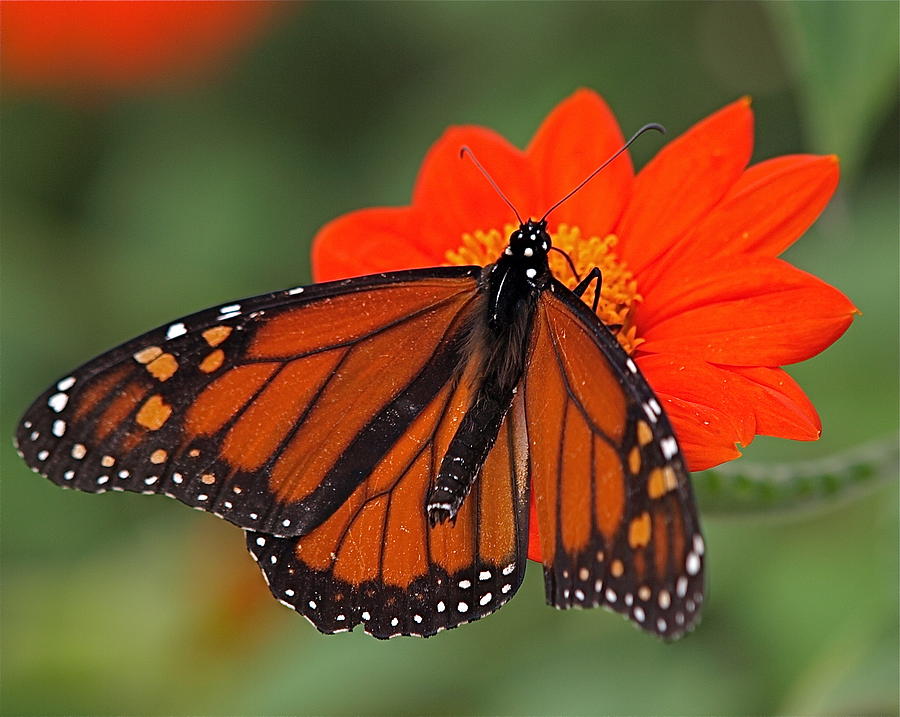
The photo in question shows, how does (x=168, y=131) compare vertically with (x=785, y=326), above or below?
above

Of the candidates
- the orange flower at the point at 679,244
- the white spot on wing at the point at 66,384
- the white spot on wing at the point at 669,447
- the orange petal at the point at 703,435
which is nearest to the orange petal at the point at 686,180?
the orange flower at the point at 679,244

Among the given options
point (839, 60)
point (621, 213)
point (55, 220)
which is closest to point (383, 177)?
point (55, 220)

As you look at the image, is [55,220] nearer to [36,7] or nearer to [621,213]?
[36,7]

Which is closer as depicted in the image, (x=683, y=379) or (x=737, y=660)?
(x=683, y=379)

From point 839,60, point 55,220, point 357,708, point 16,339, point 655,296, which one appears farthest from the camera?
point 55,220

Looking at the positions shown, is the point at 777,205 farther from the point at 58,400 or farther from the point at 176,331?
the point at 58,400

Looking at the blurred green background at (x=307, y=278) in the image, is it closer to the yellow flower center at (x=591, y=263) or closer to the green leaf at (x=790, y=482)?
the green leaf at (x=790, y=482)
